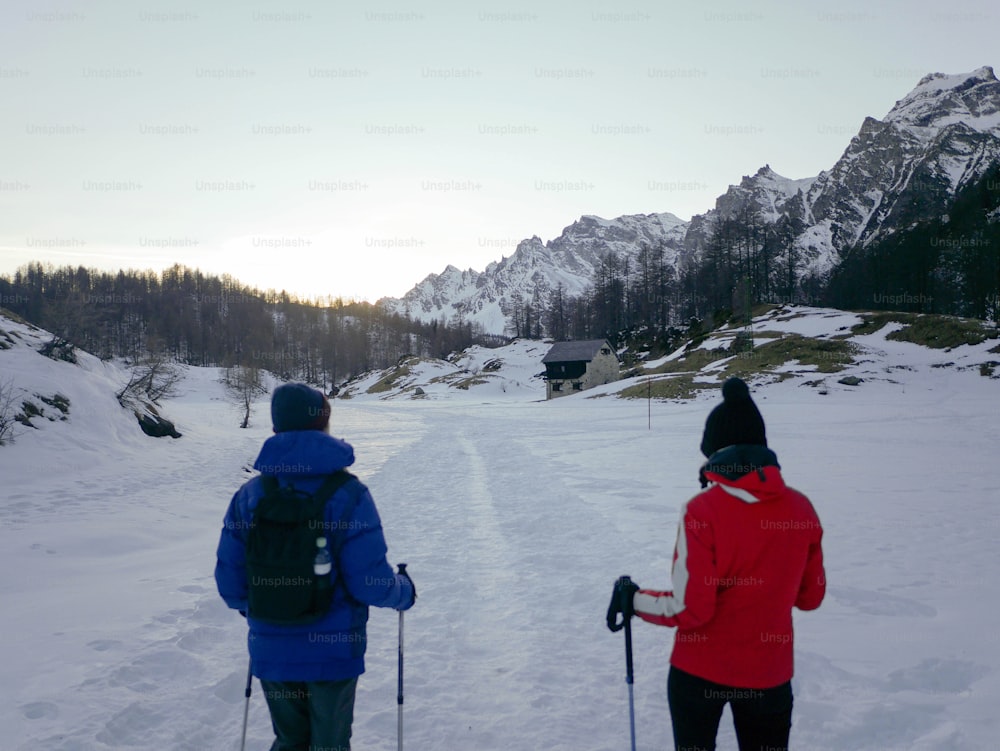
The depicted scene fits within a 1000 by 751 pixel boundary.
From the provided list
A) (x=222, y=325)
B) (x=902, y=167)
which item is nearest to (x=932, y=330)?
(x=902, y=167)

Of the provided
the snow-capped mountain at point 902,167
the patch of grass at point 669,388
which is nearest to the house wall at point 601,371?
the patch of grass at point 669,388

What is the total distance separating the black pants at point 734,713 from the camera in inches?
91.2

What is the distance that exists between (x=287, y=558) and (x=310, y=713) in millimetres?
924

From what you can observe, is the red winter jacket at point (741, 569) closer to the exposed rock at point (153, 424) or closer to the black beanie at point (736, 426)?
the black beanie at point (736, 426)

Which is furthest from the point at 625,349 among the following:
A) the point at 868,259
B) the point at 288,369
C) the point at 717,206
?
the point at 717,206

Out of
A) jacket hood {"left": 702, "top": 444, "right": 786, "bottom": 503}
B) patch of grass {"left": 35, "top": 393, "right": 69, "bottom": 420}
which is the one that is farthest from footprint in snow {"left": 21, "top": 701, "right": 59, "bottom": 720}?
patch of grass {"left": 35, "top": 393, "right": 69, "bottom": 420}

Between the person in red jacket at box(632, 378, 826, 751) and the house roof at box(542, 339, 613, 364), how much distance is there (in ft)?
176

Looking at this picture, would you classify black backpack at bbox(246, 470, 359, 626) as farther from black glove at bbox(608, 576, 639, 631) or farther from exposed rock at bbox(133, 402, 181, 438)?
exposed rock at bbox(133, 402, 181, 438)

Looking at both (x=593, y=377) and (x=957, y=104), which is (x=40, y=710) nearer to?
(x=593, y=377)

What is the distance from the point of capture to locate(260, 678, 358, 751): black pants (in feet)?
8.33

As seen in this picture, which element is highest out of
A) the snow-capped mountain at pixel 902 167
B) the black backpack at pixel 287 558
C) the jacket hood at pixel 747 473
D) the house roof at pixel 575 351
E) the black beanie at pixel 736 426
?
the snow-capped mountain at pixel 902 167

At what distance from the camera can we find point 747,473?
220 centimetres

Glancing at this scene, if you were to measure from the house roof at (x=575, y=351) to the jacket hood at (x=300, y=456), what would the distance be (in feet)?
176

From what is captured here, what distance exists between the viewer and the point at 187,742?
145 inches
